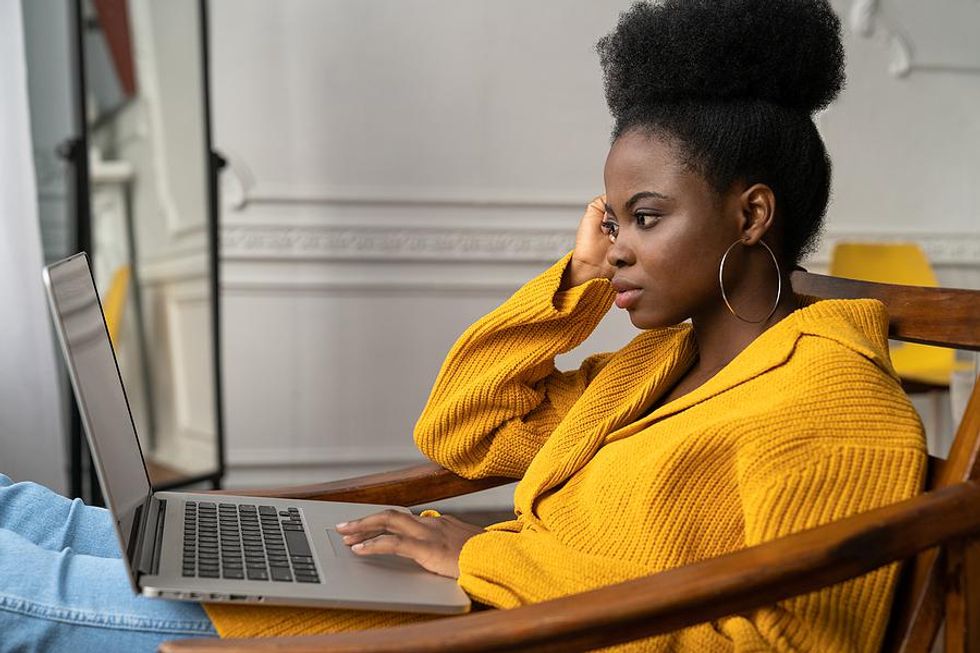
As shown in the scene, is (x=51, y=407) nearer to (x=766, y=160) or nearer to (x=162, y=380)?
(x=162, y=380)

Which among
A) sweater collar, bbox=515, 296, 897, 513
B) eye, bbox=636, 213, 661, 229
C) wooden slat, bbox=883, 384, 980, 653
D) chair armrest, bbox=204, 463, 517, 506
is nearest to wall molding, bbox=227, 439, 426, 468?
chair armrest, bbox=204, 463, 517, 506

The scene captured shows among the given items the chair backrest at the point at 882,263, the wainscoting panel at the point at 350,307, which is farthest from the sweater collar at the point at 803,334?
the chair backrest at the point at 882,263

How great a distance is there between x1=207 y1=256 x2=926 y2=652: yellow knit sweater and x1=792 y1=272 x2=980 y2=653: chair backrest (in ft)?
0.08

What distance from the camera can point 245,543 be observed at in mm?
1062

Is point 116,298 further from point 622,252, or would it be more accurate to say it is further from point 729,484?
point 729,484

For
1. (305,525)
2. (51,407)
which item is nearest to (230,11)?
(51,407)

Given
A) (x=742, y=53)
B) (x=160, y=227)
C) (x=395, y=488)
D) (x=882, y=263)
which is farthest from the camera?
(x=882, y=263)

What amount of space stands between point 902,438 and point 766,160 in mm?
335

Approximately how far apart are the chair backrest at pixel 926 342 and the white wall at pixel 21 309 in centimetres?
181

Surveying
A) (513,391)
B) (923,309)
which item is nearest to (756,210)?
(923,309)

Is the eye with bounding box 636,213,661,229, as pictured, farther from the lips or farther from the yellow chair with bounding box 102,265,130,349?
the yellow chair with bounding box 102,265,130,349

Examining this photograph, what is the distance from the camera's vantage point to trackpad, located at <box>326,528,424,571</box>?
1.07 metres

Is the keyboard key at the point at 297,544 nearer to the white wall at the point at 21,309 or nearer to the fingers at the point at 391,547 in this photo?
the fingers at the point at 391,547

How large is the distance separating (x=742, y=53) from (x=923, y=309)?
0.34m
